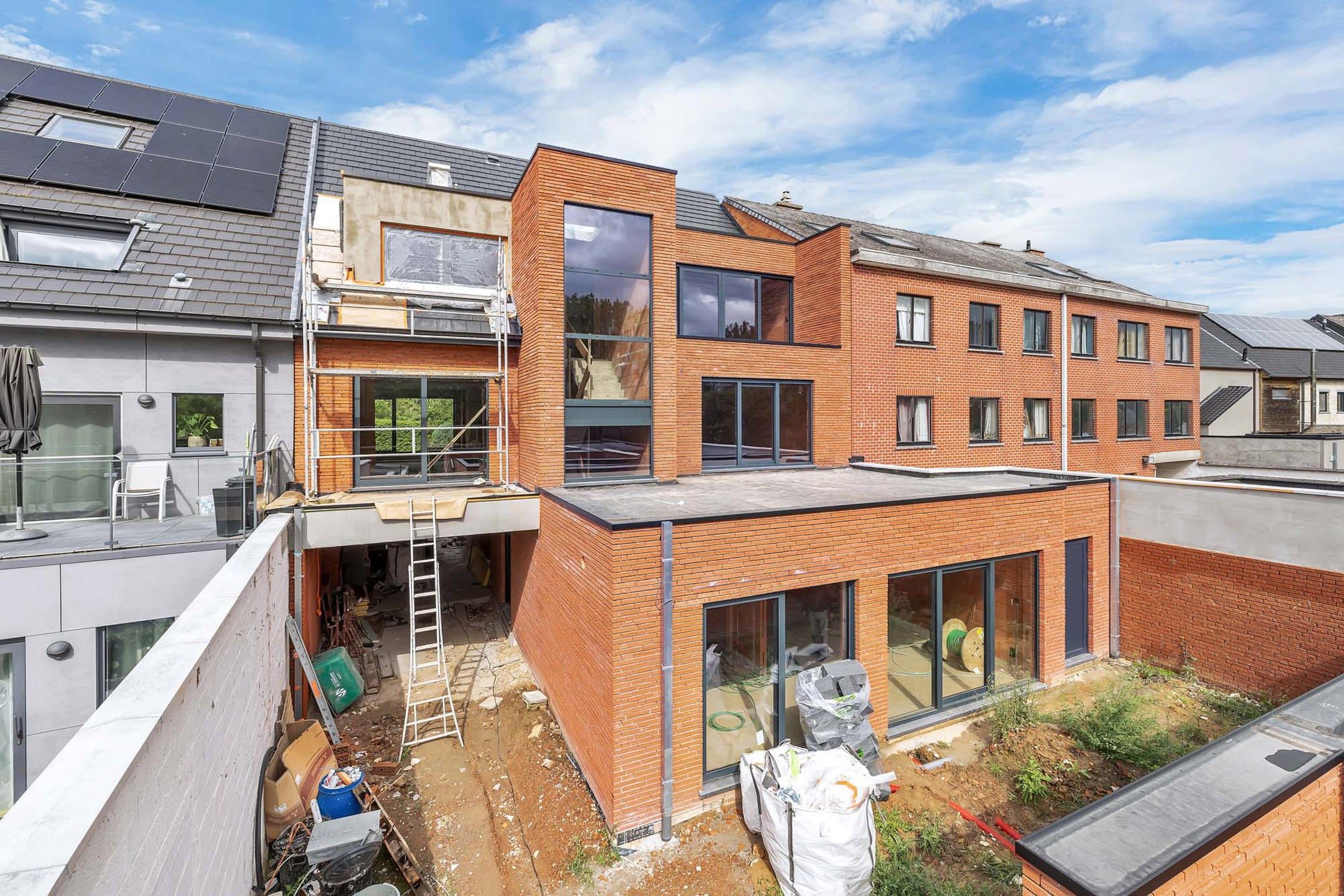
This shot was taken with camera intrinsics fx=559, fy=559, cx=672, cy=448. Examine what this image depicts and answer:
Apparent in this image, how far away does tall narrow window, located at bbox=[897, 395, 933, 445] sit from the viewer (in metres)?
14.4

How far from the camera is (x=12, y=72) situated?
11.7 meters

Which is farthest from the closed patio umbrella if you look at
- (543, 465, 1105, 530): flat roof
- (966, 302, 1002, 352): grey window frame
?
(966, 302, 1002, 352): grey window frame

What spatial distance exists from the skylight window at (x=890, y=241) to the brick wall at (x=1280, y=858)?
1459cm

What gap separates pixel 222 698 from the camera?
4.03 metres

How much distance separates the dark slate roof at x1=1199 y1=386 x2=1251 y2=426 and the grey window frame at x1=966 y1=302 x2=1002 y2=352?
1705cm

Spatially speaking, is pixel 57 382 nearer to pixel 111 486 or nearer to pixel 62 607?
pixel 111 486

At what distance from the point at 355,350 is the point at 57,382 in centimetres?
396

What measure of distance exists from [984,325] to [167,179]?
1927cm

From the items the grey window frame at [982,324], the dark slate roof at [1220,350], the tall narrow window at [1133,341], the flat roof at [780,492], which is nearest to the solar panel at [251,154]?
the flat roof at [780,492]

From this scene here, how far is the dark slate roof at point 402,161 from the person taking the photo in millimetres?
13016

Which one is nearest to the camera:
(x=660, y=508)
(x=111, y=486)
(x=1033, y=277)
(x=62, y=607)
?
(x=62, y=607)

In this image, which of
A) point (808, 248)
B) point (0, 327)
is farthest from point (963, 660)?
point (0, 327)

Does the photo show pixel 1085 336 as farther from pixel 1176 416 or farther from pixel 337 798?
pixel 337 798

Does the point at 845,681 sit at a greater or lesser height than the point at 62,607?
lesser
